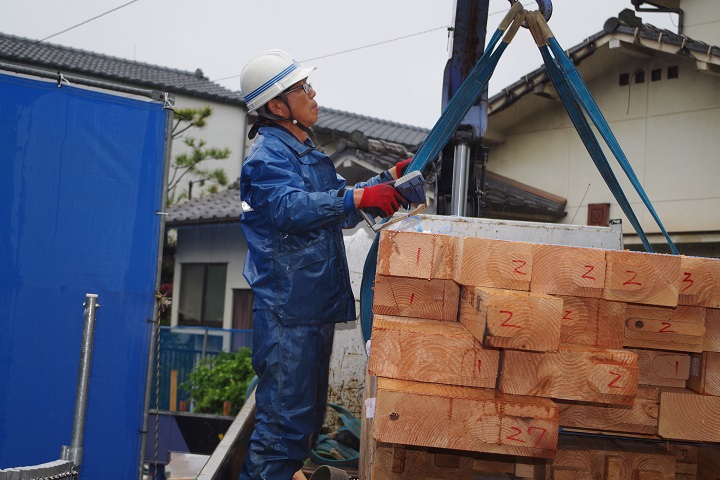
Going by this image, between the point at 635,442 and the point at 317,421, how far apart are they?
1641mm

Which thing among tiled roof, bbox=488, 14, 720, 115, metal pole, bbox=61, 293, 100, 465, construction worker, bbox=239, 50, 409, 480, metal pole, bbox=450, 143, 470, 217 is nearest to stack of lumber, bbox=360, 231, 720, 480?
construction worker, bbox=239, 50, 409, 480

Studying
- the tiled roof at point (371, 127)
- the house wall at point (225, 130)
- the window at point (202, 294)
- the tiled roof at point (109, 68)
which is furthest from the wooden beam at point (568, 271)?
the tiled roof at point (109, 68)

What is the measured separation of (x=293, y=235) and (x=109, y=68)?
74.1 feet

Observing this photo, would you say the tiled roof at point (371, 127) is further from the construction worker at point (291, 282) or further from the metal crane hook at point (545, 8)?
the construction worker at point (291, 282)

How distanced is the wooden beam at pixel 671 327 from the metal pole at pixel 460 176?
2.03 meters

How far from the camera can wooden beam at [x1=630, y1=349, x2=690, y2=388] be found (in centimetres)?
297

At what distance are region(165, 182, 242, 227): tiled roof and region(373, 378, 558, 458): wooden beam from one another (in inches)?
440

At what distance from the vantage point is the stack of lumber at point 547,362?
8.61ft

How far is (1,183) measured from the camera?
14.1 ft

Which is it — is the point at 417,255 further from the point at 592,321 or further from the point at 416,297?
the point at 592,321

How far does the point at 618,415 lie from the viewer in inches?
116

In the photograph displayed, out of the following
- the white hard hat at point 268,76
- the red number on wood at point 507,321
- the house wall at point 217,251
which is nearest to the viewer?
the red number on wood at point 507,321

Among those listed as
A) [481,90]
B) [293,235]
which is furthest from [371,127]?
[293,235]

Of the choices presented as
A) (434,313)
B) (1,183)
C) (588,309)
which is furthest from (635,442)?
(1,183)
